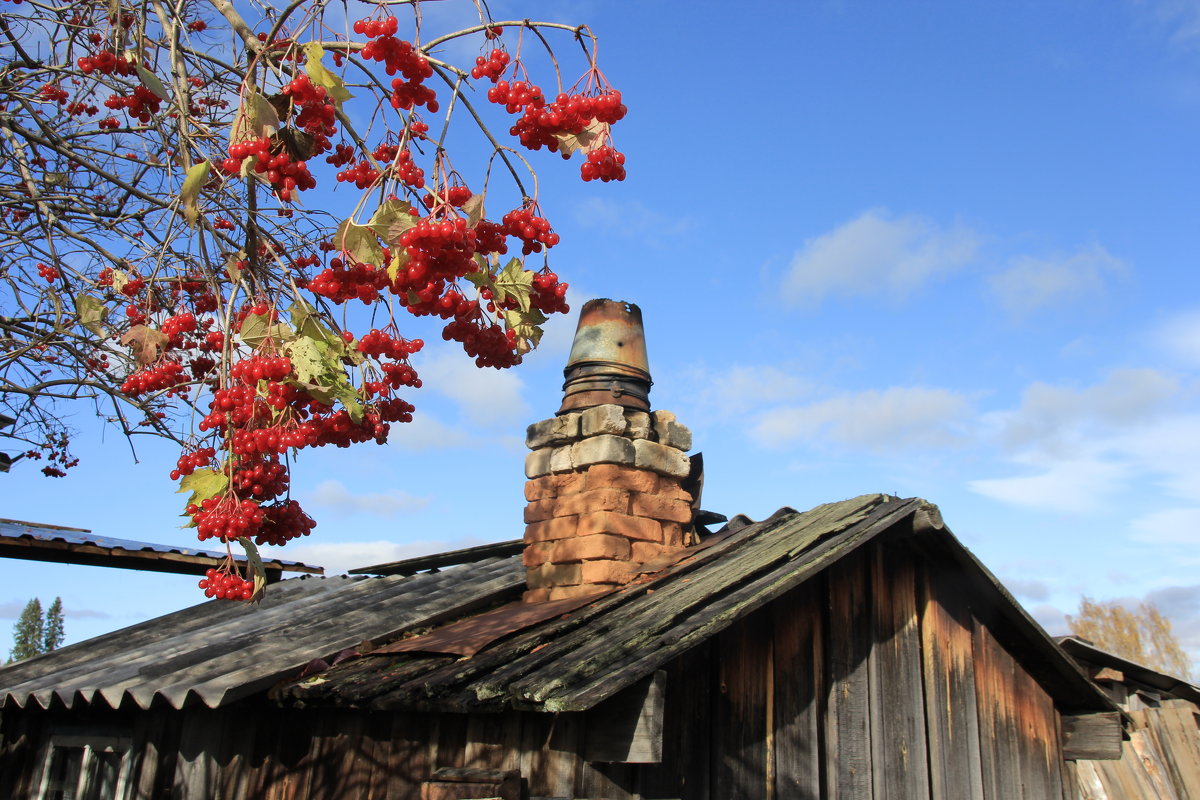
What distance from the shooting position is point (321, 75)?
11.0 ft

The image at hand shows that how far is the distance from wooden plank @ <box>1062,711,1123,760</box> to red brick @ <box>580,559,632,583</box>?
411cm

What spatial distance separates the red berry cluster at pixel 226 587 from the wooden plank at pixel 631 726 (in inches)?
71.2

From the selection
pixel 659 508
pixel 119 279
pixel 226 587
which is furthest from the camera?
pixel 659 508

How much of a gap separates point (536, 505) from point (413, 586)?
6.49 feet

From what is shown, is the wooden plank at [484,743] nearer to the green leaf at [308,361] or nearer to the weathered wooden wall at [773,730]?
the weathered wooden wall at [773,730]

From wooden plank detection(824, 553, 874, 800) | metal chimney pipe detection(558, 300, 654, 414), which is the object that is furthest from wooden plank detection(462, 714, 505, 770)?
metal chimney pipe detection(558, 300, 654, 414)

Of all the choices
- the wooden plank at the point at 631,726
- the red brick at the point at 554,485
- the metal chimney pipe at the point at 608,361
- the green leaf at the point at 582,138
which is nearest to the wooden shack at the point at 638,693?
the wooden plank at the point at 631,726

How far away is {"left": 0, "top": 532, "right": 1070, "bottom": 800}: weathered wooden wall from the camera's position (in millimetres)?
5207

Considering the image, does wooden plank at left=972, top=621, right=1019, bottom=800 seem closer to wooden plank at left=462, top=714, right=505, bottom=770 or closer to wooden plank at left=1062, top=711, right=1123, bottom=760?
wooden plank at left=1062, top=711, right=1123, bottom=760

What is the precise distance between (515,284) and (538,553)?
140 inches

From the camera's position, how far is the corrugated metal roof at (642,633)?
4.71 m

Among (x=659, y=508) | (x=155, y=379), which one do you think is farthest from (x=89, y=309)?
(x=659, y=508)

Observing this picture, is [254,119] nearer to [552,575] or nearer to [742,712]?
[742,712]

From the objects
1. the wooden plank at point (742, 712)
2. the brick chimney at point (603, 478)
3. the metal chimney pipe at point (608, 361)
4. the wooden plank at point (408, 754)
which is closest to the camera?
the wooden plank at point (742, 712)
